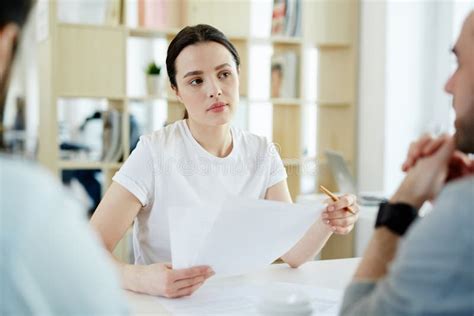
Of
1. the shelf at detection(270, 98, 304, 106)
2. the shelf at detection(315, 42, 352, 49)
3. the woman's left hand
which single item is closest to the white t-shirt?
the woman's left hand

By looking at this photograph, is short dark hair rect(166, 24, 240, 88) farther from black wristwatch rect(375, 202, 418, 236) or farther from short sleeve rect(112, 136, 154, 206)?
black wristwatch rect(375, 202, 418, 236)

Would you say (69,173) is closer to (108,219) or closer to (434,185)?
(108,219)

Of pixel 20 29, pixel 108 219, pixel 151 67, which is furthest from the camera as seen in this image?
pixel 151 67

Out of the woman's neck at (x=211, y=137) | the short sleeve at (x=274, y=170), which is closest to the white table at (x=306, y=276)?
the short sleeve at (x=274, y=170)

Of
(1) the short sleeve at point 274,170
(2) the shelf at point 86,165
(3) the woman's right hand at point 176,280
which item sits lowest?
(3) the woman's right hand at point 176,280

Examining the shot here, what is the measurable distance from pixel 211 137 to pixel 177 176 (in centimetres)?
19

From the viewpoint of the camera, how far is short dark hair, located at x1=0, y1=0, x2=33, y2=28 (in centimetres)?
80

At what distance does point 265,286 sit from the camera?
167 centimetres

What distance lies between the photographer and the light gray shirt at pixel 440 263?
84 centimetres

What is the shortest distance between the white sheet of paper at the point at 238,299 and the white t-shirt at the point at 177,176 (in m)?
0.40

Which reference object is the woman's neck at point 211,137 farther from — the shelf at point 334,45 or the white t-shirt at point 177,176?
the shelf at point 334,45

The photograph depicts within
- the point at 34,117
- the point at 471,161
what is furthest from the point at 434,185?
the point at 34,117

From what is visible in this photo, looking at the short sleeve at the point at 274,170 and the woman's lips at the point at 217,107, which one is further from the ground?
the woman's lips at the point at 217,107

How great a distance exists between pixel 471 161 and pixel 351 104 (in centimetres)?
326
